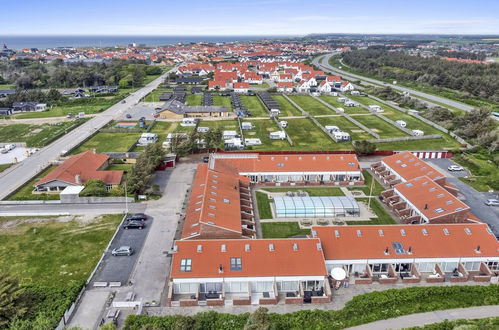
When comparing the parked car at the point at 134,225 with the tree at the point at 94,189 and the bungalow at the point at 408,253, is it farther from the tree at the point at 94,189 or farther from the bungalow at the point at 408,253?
the bungalow at the point at 408,253

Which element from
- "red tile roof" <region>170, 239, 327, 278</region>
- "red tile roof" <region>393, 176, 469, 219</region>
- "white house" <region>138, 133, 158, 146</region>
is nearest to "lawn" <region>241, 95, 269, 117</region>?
"white house" <region>138, 133, 158, 146</region>

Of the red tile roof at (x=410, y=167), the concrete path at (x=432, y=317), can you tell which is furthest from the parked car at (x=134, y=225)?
the red tile roof at (x=410, y=167)

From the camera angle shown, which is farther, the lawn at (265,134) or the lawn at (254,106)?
the lawn at (254,106)

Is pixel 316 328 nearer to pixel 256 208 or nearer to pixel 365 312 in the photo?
pixel 365 312

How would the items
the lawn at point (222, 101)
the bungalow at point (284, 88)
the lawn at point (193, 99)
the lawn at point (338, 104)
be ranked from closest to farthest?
the lawn at point (338, 104)
the lawn at point (222, 101)
the lawn at point (193, 99)
the bungalow at point (284, 88)

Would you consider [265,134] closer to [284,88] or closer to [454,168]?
[454,168]

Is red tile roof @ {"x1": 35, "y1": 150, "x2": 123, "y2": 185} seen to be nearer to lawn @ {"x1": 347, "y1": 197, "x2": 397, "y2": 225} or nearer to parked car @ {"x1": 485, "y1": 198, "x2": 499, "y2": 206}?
lawn @ {"x1": 347, "y1": 197, "x2": 397, "y2": 225}
